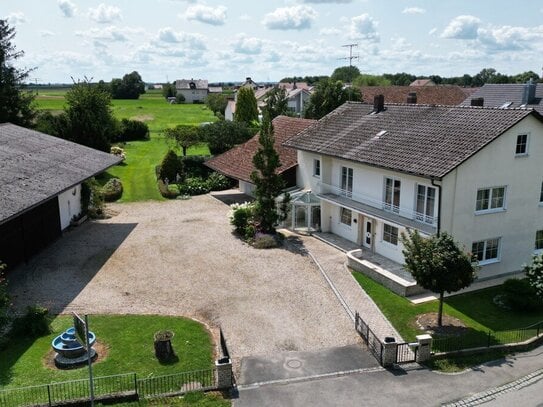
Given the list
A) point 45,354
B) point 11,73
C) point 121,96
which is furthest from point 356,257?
point 121,96

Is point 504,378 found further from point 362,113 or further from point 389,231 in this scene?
point 362,113

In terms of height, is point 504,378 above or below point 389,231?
below

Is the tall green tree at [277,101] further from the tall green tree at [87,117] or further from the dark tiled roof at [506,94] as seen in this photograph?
the dark tiled roof at [506,94]

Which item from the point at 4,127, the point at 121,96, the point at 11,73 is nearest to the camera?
the point at 4,127

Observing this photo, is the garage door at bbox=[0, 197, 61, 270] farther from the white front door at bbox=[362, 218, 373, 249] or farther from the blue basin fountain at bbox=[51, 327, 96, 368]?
the white front door at bbox=[362, 218, 373, 249]

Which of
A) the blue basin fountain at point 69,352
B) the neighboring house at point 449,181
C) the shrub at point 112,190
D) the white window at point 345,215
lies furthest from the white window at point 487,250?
the shrub at point 112,190

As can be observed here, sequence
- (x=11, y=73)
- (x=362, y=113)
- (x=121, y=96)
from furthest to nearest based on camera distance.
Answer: (x=121, y=96)
(x=11, y=73)
(x=362, y=113)

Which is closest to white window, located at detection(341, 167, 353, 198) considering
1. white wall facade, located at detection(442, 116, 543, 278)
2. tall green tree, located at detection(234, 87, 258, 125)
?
white wall facade, located at detection(442, 116, 543, 278)
